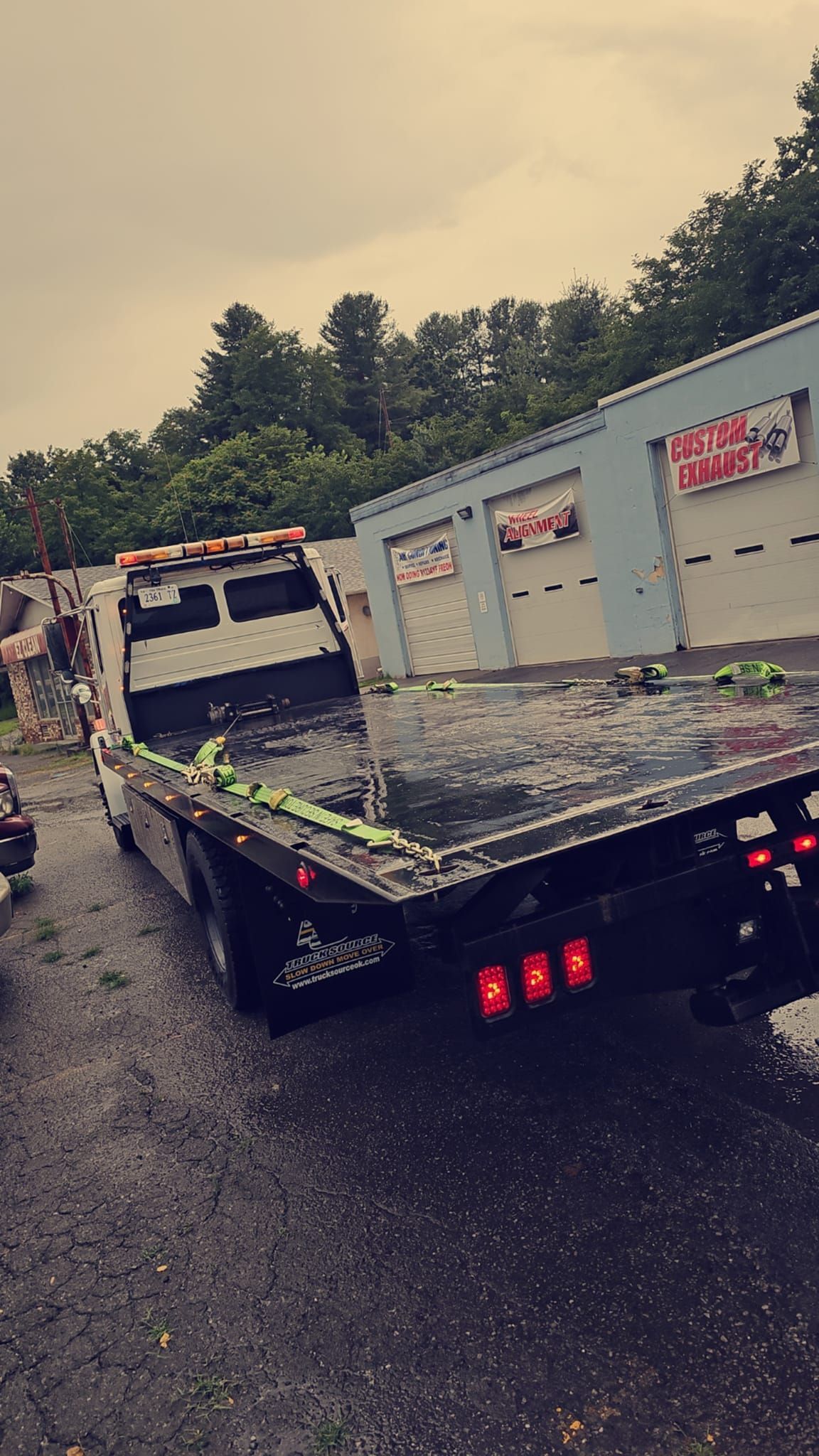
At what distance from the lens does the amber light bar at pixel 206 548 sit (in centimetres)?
781

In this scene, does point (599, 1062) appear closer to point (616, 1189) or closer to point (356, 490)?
point (616, 1189)

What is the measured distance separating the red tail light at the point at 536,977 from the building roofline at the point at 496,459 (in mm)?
14982

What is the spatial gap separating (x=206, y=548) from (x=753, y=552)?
977cm

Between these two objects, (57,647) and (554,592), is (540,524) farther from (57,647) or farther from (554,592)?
(57,647)

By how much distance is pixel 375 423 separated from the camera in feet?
220

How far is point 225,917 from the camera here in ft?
15.4

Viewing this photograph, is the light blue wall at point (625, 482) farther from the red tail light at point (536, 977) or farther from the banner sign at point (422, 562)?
the red tail light at point (536, 977)

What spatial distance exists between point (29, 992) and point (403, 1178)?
3639 millimetres

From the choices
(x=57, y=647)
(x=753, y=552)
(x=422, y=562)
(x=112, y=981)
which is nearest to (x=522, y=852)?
(x=112, y=981)

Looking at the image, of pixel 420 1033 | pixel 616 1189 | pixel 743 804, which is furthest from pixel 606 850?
pixel 420 1033

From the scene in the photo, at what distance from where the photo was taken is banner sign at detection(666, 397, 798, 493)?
1390 cm

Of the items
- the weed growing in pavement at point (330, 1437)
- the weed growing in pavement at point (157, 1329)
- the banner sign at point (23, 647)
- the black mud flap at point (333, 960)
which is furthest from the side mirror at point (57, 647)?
the banner sign at point (23, 647)

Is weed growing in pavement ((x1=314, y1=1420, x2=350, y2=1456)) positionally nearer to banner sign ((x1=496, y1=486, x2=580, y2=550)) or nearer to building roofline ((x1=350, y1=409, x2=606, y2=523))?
building roofline ((x1=350, y1=409, x2=606, y2=523))

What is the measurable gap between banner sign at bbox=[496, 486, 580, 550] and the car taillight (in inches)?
633
